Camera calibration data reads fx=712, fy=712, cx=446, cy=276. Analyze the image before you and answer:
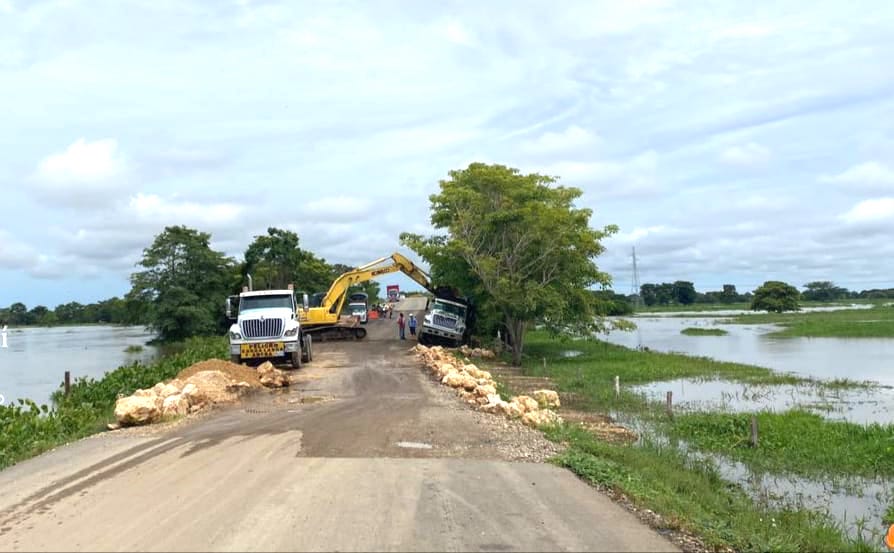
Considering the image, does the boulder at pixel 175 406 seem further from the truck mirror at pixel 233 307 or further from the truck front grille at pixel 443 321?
the truck front grille at pixel 443 321

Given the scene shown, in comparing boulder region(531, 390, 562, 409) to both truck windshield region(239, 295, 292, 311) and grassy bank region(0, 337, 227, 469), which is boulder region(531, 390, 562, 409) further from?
grassy bank region(0, 337, 227, 469)

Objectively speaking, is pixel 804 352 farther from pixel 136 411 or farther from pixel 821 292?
pixel 821 292

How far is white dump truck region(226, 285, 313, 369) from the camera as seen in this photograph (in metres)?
23.7

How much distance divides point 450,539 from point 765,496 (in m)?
7.55

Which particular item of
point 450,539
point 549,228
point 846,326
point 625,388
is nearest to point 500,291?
point 549,228

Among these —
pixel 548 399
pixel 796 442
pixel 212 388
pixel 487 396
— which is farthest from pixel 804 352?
pixel 212 388

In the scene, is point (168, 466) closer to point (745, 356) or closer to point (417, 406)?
point (417, 406)

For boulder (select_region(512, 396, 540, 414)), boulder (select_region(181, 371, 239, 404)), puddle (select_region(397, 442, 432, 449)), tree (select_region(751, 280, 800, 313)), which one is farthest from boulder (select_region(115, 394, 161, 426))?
tree (select_region(751, 280, 800, 313))

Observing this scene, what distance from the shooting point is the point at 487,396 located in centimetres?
1652

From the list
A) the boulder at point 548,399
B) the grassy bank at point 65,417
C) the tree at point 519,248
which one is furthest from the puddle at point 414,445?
the tree at point 519,248

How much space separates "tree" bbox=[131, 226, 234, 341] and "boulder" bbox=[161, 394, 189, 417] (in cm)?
4696

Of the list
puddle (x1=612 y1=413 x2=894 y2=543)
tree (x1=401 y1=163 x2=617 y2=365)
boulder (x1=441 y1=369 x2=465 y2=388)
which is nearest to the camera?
puddle (x1=612 y1=413 x2=894 y2=543)

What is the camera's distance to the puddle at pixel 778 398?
814 inches

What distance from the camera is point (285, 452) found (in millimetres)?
10406
